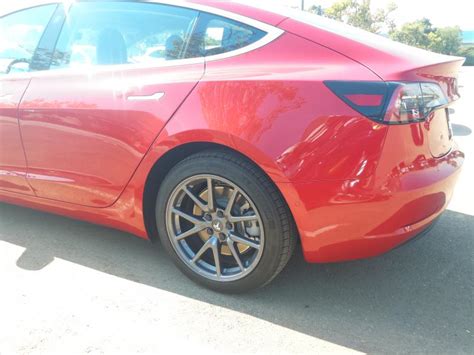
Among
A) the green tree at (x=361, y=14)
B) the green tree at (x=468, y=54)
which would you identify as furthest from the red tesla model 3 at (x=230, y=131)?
the green tree at (x=468, y=54)

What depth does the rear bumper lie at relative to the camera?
1.99 meters

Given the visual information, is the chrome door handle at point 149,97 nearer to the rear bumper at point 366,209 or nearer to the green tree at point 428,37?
the rear bumper at point 366,209

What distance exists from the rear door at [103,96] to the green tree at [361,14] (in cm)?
2829

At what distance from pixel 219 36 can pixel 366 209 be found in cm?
118

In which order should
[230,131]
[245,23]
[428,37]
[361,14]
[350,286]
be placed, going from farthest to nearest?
[428,37], [361,14], [350,286], [245,23], [230,131]

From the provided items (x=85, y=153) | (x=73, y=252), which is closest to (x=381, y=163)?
(x=85, y=153)

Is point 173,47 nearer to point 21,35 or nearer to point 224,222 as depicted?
point 224,222

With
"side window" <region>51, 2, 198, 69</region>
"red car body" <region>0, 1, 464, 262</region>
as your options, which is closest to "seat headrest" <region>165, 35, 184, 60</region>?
"side window" <region>51, 2, 198, 69</region>

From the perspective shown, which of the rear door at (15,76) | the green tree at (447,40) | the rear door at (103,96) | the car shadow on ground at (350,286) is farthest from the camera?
the green tree at (447,40)

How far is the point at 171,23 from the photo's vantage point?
2.48 metres

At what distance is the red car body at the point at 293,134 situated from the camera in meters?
1.97

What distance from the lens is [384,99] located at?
1.91 m

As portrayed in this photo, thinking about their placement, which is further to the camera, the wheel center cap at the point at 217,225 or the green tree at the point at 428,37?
the green tree at the point at 428,37

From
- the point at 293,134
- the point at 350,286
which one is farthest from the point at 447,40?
the point at 293,134
